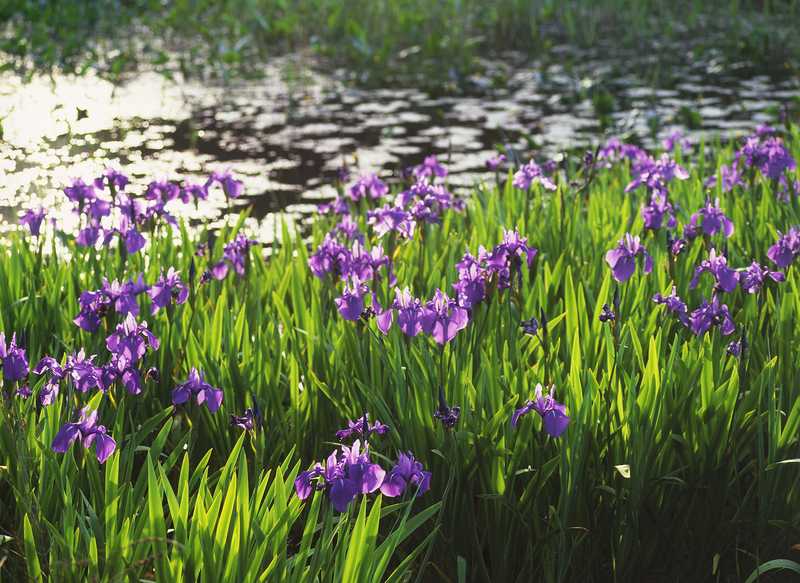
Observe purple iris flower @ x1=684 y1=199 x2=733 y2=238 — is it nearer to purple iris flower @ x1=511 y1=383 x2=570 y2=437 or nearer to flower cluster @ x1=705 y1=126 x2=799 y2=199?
flower cluster @ x1=705 y1=126 x2=799 y2=199

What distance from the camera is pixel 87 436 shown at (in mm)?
1893

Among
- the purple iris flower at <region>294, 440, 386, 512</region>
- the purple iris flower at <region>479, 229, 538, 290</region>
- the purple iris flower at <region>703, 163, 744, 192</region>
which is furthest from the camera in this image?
the purple iris flower at <region>703, 163, 744, 192</region>

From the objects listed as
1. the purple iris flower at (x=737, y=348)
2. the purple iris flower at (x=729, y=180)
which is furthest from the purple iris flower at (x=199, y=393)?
the purple iris flower at (x=729, y=180)

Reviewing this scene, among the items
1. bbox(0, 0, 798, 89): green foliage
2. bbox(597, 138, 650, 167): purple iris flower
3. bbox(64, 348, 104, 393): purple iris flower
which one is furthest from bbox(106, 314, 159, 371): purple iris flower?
bbox(0, 0, 798, 89): green foliage

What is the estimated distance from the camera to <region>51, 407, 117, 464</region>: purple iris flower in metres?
1.86

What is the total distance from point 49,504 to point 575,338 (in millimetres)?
1241

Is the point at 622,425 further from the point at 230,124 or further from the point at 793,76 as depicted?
the point at 793,76

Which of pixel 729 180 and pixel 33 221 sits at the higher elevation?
pixel 33 221

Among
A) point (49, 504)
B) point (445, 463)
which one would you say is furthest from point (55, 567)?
point (445, 463)

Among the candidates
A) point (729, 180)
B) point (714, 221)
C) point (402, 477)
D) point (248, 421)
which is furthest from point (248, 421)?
point (729, 180)

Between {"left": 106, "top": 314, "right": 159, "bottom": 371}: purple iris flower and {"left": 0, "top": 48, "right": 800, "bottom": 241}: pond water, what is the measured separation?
9.05 ft

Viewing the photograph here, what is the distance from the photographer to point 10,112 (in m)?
6.71

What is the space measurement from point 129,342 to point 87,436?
0.32m

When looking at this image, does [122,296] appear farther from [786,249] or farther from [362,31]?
[362,31]
